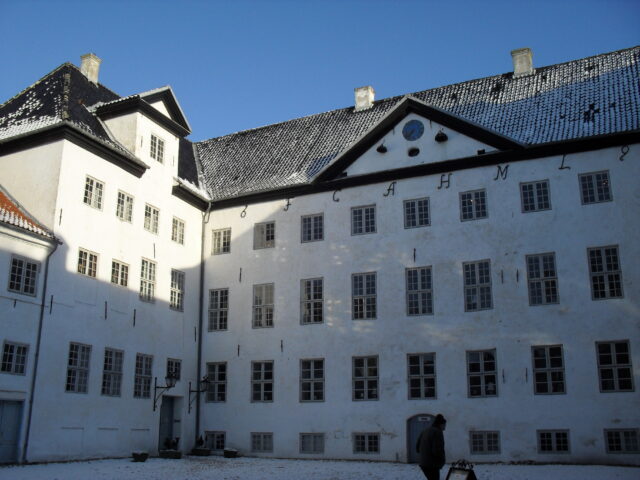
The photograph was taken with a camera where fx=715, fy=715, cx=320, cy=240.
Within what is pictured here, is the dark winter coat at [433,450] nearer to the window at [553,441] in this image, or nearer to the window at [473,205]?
the window at [553,441]

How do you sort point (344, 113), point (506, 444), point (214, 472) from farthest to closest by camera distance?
point (344, 113), point (506, 444), point (214, 472)

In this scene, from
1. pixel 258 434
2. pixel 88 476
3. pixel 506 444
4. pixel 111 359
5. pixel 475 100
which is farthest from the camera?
pixel 475 100

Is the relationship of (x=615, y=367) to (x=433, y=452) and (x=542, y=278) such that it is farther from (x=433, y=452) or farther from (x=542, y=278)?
(x=433, y=452)

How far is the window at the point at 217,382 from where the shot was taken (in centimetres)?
2961

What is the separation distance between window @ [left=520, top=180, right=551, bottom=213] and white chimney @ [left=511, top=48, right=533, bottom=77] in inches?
286

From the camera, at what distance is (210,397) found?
2978 cm

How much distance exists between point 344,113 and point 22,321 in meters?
18.1

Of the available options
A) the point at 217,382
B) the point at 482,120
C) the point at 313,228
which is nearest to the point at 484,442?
the point at 313,228

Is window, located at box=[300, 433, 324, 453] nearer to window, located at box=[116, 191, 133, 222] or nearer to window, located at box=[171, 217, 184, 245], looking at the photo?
window, located at box=[171, 217, 184, 245]

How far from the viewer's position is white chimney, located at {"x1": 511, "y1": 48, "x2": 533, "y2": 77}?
102ft

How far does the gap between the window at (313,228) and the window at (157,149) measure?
663 centimetres

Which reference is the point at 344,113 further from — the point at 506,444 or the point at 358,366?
the point at 506,444

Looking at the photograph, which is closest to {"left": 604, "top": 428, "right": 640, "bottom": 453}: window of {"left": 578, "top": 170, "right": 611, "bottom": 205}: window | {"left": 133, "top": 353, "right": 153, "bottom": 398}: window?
{"left": 578, "top": 170, "right": 611, "bottom": 205}: window

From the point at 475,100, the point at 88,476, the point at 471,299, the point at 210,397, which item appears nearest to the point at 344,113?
the point at 475,100
